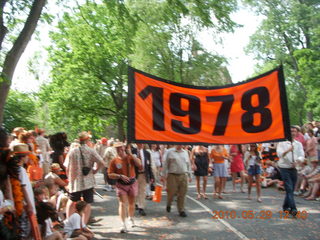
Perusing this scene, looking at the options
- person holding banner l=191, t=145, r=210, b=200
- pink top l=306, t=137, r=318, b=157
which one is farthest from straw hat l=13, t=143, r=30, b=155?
pink top l=306, t=137, r=318, b=157

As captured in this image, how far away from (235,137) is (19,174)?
116 inches

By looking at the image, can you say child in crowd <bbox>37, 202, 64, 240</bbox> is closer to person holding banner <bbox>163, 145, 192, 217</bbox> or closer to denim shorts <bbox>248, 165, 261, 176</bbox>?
person holding banner <bbox>163, 145, 192, 217</bbox>

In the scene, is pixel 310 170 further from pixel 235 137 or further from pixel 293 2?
pixel 293 2

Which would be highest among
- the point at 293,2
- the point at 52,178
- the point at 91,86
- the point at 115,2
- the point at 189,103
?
the point at 293,2

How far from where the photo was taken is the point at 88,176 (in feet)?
25.4

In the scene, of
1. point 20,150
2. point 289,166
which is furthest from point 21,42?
point 289,166

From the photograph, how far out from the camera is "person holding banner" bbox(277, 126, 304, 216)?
8469 mm

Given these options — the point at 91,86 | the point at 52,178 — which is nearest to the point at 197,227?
the point at 52,178

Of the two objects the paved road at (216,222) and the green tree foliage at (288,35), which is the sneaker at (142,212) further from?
the green tree foliage at (288,35)

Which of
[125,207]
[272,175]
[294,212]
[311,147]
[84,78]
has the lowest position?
[294,212]

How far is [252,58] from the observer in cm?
4125

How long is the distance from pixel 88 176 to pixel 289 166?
4554mm

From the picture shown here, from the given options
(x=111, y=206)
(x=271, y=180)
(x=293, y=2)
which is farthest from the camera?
(x=293, y=2)

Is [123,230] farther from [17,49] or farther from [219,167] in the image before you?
[219,167]
